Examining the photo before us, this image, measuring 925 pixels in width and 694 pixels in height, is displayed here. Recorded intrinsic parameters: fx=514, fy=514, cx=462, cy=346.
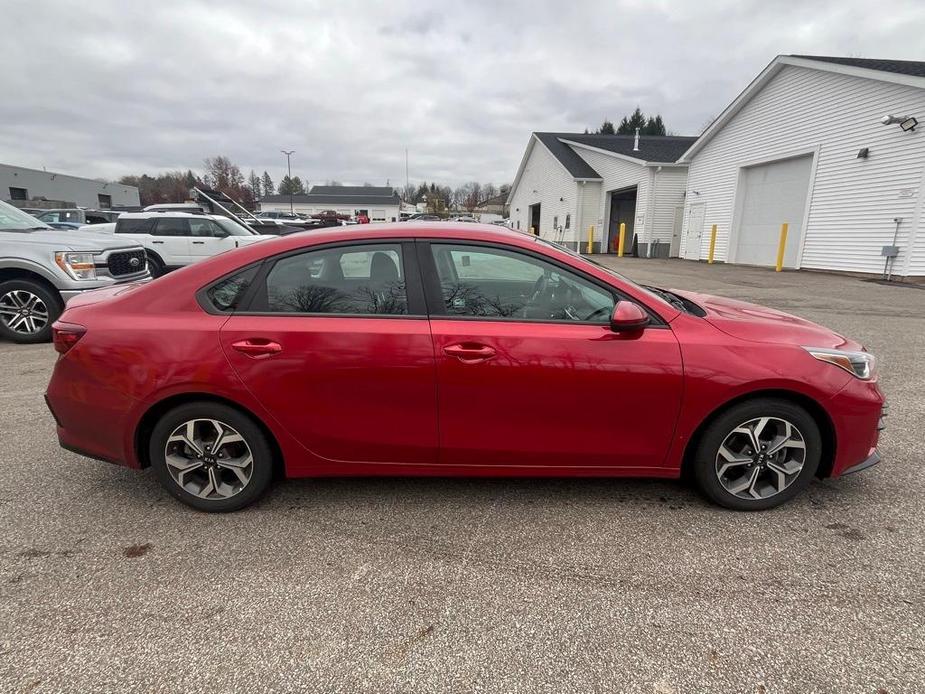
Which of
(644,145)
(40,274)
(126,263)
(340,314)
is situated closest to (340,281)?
(340,314)

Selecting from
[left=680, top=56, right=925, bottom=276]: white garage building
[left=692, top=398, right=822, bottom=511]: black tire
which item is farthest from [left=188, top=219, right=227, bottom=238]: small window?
[left=680, top=56, right=925, bottom=276]: white garage building

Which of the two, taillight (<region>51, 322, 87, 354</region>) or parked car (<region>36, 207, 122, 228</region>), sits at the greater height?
parked car (<region>36, 207, 122, 228</region>)

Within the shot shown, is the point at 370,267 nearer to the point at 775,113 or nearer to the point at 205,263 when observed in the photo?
the point at 205,263

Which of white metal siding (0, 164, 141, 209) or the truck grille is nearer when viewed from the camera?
the truck grille

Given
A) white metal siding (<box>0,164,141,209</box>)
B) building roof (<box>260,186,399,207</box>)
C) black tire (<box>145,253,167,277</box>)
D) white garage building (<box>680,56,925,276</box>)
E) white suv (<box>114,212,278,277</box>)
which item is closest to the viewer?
black tire (<box>145,253,167,277</box>)

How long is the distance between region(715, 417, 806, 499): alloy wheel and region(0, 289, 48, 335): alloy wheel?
780 cm

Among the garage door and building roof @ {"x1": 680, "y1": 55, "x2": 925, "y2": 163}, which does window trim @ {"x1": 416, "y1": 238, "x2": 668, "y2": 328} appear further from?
the garage door

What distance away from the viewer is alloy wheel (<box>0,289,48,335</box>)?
6.50 m

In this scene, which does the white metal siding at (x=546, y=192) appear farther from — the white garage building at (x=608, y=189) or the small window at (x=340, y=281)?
the small window at (x=340, y=281)

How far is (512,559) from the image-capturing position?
Answer: 2.42 meters

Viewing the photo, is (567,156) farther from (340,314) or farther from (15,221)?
(340,314)

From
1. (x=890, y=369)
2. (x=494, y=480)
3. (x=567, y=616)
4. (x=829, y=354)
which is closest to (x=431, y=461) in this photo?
(x=494, y=480)

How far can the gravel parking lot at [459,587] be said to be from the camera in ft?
5.99

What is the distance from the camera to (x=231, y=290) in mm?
2719
